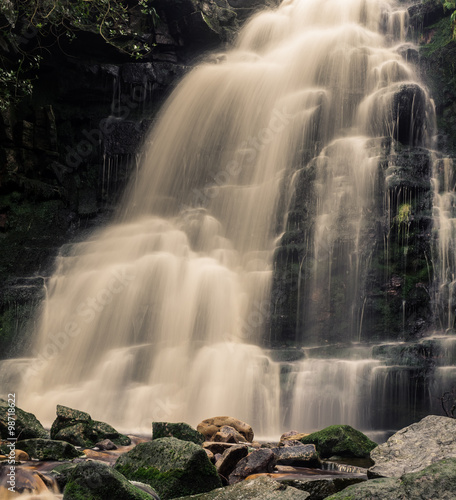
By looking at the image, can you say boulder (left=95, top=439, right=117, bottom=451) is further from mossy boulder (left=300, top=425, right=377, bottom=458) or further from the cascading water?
the cascading water

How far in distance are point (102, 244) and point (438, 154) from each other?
1107 cm

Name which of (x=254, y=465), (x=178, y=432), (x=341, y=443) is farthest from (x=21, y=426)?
(x=341, y=443)

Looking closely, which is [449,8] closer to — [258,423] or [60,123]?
[60,123]

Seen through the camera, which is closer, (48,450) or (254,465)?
(254,465)

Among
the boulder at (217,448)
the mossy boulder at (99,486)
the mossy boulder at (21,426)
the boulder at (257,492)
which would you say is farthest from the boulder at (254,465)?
the mossy boulder at (21,426)

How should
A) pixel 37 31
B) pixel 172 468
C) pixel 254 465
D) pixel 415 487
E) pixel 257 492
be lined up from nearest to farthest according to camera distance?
pixel 415 487 → pixel 257 492 → pixel 172 468 → pixel 254 465 → pixel 37 31

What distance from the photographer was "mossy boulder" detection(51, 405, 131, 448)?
696 cm

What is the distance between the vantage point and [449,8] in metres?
20.2

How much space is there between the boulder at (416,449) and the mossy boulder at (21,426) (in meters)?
4.28

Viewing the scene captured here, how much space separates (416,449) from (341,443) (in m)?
1.75

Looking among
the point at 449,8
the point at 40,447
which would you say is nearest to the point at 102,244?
the point at 40,447

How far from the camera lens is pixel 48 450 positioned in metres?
5.87

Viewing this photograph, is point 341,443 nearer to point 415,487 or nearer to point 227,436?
point 227,436

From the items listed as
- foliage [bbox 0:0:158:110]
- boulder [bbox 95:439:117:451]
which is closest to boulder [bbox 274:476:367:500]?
boulder [bbox 95:439:117:451]
